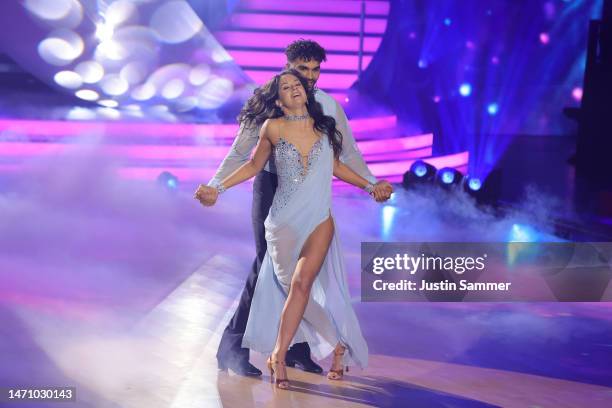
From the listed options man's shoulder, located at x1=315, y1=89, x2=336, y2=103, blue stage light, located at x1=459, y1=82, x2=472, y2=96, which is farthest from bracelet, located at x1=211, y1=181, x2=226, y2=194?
blue stage light, located at x1=459, y1=82, x2=472, y2=96

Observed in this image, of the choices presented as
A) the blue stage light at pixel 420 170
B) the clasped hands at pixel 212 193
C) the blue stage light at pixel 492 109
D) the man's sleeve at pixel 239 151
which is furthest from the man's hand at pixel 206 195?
the blue stage light at pixel 492 109

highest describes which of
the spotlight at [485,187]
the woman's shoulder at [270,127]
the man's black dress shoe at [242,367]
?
the spotlight at [485,187]

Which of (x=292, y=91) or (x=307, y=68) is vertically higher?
(x=307, y=68)

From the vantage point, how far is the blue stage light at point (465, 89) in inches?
388

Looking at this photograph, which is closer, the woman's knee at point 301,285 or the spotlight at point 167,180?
the woman's knee at point 301,285

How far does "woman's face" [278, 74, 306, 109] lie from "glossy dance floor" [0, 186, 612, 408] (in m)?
1.26

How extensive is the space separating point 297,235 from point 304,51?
85 centimetres

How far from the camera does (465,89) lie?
995 centimetres

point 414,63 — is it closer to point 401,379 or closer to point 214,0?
point 214,0

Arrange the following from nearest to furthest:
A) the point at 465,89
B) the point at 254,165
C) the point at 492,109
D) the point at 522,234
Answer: the point at 254,165 → the point at 522,234 → the point at 465,89 → the point at 492,109

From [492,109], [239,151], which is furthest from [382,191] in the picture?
[492,109]

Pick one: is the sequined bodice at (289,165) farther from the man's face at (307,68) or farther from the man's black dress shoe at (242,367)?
the man's black dress shoe at (242,367)

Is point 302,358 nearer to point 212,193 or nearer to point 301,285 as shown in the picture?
point 301,285

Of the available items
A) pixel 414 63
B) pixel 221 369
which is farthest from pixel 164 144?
pixel 221 369
